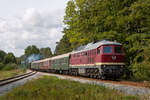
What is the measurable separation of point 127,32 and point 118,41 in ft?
4.11

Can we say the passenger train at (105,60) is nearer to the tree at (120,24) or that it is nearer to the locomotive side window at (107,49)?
A: the locomotive side window at (107,49)

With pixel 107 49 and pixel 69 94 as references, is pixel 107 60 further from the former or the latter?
pixel 69 94

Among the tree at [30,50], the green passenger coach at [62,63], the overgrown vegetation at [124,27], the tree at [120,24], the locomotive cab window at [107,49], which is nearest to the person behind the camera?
the overgrown vegetation at [124,27]

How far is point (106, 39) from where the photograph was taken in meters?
18.5

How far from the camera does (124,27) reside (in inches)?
701

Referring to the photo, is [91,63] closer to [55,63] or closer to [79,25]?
[79,25]

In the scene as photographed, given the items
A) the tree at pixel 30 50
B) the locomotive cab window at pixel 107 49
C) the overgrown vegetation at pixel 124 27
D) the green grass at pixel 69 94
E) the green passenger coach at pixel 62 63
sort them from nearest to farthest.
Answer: the green grass at pixel 69 94 < the overgrown vegetation at pixel 124 27 < the locomotive cab window at pixel 107 49 < the green passenger coach at pixel 62 63 < the tree at pixel 30 50

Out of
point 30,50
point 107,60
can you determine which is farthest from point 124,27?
point 30,50

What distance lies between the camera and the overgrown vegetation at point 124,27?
1530 cm

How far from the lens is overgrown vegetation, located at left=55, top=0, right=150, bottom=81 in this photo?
15.3 m

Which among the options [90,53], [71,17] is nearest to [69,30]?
[71,17]

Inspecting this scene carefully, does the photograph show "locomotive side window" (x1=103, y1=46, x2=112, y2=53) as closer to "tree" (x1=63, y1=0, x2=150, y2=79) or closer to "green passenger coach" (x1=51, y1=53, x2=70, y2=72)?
"tree" (x1=63, y1=0, x2=150, y2=79)

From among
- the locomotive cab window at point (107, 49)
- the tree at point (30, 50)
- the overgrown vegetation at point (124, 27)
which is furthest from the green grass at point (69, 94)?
the tree at point (30, 50)

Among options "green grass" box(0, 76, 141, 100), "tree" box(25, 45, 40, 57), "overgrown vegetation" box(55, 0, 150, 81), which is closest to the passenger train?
"overgrown vegetation" box(55, 0, 150, 81)
